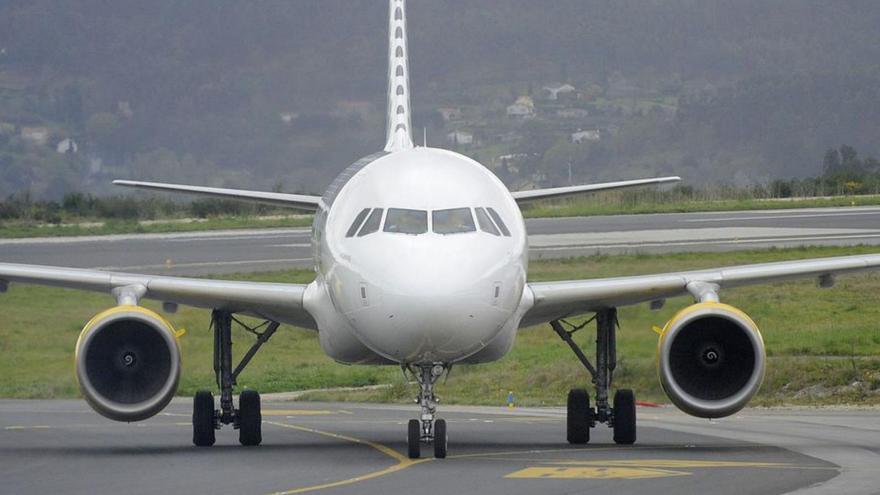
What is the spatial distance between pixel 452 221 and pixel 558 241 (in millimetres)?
37935

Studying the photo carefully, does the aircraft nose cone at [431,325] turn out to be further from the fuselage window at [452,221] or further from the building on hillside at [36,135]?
the building on hillside at [36,135]

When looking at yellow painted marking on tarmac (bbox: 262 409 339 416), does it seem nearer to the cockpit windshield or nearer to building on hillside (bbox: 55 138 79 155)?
the cockpit windshield

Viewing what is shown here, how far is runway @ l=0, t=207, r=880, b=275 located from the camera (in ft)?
164

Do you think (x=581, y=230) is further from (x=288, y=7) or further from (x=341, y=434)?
(x=341, y=434)

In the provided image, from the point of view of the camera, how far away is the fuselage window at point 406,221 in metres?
17.2

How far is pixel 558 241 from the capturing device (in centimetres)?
5506

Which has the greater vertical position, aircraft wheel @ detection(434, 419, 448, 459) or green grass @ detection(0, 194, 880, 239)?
green grass @ detection(0, 194, 880, 239)

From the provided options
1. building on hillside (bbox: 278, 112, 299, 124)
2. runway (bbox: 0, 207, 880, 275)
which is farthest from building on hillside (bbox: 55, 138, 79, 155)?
building on hillside (bbox: 278, 112, 299, 124)

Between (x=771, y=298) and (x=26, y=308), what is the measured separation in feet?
52.2

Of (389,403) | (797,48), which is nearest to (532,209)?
(797,48)

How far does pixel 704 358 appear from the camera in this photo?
19328mm

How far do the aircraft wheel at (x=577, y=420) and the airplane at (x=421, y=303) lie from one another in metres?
0.02

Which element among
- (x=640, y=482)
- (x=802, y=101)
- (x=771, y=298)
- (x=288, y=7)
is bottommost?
(x=640, y=482)

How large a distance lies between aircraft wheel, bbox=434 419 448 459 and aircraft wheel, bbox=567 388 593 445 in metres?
3.39
